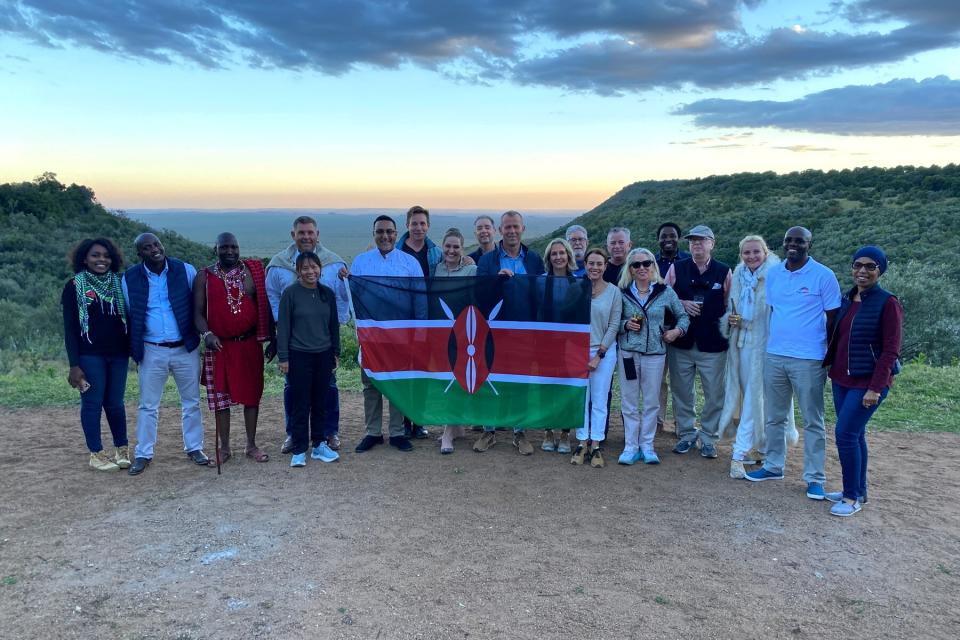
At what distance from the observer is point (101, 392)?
5.94 meters

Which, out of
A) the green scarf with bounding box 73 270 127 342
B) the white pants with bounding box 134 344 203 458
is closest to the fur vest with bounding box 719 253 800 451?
the white pants with bounding box 134 344 203 458

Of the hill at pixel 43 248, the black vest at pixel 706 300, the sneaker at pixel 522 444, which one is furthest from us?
the hill at pixel 43 248

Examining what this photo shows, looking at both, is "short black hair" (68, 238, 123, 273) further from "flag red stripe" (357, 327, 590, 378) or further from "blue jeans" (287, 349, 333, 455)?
"flag red stripe" (357, 327, 590, 378)

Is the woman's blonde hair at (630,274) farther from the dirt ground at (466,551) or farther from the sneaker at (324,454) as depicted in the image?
the sneaker at (324,454)

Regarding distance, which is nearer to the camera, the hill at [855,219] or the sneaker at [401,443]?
the sneaker at [401,443]

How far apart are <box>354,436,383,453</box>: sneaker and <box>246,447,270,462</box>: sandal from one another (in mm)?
880

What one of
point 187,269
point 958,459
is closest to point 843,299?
point 958,459

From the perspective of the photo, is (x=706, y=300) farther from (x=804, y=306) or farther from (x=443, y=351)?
(x=443, y=351)

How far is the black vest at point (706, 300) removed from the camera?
6.12m

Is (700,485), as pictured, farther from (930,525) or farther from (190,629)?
(190,629)

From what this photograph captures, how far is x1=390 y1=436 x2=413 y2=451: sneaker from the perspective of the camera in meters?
6.71

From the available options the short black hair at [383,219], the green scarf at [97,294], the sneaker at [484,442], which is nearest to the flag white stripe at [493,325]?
the short black hair at [383,219]

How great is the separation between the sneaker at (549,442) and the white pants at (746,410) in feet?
5.73

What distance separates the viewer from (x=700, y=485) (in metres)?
5.86
